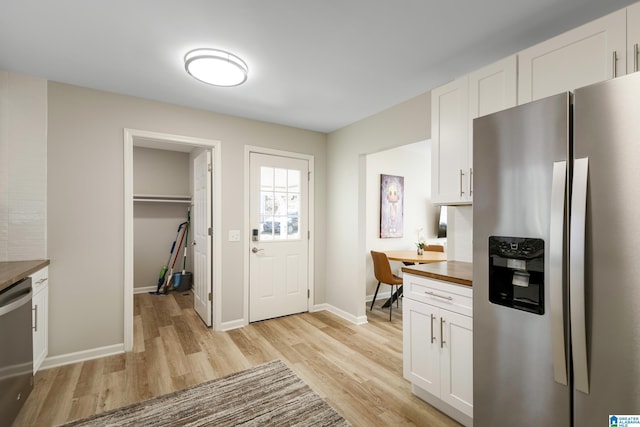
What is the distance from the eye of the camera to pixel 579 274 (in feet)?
3.66

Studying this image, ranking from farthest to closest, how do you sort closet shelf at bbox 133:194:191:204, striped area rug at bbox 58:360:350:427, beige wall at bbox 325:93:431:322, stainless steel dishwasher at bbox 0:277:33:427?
closet shelf at bbox 133:194:191:204
beige wall at bbox 325:93:431:322
striped area rug at bbox 58:360:350:427
stainless steel dishwasher at bbox 0:277:33:427

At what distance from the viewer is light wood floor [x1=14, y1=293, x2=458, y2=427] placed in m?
1.99

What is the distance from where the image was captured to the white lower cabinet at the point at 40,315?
218 cm

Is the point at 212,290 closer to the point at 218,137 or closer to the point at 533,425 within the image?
the point at 218,137

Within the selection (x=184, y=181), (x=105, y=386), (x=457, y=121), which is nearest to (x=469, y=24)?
(x=457, y=121)

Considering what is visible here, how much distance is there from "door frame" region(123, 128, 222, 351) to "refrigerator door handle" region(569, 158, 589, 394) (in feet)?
10.1

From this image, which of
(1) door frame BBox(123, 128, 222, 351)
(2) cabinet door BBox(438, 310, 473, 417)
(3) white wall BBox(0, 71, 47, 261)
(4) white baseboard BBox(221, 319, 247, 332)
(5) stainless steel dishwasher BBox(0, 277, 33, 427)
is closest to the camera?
(5) stainless steel dishwasher BBox(0, 277, 33, 427)

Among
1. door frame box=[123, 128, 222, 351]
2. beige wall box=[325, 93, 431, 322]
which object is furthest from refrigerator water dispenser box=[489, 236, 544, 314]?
door frame box=[123, 128, 222, 351]

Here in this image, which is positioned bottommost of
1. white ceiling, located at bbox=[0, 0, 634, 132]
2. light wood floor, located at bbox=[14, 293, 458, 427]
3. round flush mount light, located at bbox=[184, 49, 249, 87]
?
light wood floor, located at bbox=[14, 293, 458, 427]

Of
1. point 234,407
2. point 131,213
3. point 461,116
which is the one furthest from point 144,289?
point 461,116

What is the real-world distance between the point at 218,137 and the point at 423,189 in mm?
3731

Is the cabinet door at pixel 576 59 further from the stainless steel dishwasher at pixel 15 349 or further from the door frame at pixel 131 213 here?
the stainless steel dishwasher at pixel 15 349

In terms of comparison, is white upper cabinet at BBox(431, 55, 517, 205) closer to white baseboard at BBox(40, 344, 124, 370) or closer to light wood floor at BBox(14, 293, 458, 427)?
light wood floor at BBox(14, 293, 458, 427)

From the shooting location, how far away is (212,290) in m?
3.40
